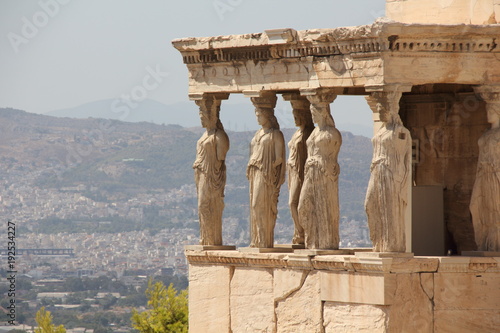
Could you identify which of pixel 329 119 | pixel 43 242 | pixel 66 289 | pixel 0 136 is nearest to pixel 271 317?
pixel 329 119

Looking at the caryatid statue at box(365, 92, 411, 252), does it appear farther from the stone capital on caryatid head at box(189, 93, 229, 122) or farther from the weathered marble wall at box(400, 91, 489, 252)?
the stone capital on caryatid head at box(189, 93, 229, 122)

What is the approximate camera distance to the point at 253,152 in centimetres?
2655

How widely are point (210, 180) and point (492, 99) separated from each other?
188 inches

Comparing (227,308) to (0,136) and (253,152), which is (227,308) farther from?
(0,136)

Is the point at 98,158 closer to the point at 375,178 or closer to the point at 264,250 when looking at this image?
the point at 264,250

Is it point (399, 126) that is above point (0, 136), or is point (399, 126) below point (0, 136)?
below

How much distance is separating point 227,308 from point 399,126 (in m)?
4.45

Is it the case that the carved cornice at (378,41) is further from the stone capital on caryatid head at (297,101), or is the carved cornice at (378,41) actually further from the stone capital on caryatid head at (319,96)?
the stone capital on caryatid head at (297,101)

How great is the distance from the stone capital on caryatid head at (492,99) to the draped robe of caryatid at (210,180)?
4361 millimetres

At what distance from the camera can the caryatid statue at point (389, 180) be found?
2430 cm

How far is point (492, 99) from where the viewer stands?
24.8 m

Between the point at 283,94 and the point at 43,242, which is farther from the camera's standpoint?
the point at 43,242

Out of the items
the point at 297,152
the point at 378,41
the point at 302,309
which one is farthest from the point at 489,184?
the point at 297,152

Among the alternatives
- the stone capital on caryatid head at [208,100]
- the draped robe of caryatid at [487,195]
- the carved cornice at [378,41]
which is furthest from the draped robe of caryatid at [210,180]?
the draped robe of caryatid at [487,195]
